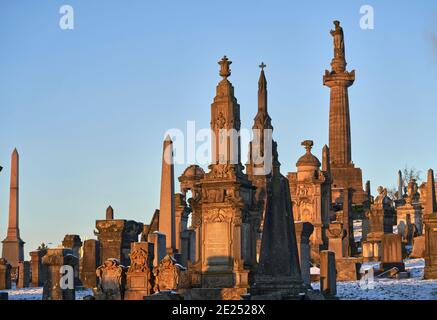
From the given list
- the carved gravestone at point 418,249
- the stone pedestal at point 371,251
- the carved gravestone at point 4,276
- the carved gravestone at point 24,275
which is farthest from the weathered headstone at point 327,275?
the carved gravestone at point 24,275

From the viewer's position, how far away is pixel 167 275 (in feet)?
70.4

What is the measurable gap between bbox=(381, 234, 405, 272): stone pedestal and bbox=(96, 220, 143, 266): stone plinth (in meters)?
7.76

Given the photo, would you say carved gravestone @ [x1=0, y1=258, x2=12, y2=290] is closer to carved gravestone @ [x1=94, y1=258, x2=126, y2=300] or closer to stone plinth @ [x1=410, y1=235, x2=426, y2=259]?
carved gravestone @ [x1=94, y1=258, x2=126, y2=300]

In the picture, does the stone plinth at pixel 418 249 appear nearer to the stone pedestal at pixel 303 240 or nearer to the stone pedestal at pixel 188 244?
the stone pedestal at pixel 188 244

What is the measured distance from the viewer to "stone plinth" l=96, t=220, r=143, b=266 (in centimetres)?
2766

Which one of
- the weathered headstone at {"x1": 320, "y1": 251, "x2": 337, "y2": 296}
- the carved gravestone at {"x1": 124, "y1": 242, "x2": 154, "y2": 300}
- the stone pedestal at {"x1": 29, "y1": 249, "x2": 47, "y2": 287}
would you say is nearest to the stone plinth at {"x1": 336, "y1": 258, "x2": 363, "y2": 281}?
the weathered headstone at {"x1": 320, "y1": 251, "x2": 337, "y2": 296}

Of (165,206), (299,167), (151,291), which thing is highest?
(299,167)

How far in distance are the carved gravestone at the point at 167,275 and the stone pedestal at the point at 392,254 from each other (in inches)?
332

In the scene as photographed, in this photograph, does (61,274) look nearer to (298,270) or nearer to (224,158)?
(298,270)

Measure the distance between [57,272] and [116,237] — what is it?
9.67m
